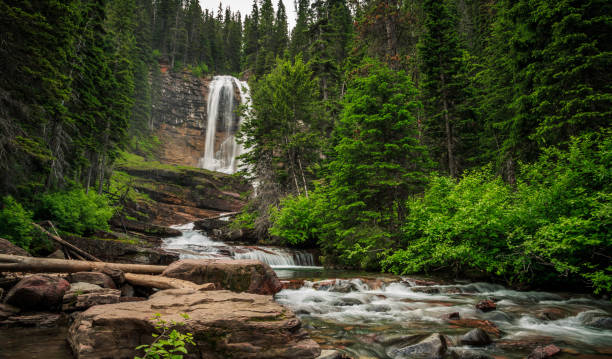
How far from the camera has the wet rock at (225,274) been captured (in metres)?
7.61

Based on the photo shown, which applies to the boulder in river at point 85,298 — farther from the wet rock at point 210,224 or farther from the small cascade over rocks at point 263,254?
the wet rock at point 210,224

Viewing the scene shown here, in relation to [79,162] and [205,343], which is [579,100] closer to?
[205,343]

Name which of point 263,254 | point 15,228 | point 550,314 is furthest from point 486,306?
point 15,228

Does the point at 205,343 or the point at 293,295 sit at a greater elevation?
the point at 205,343

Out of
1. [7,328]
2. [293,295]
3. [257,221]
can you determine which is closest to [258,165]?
[257,221]

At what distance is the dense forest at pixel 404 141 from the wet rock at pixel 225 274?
5.32 metres

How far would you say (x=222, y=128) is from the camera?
5428cm

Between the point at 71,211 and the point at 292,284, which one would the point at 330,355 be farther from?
the point at 71,211

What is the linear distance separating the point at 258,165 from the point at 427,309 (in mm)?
18419

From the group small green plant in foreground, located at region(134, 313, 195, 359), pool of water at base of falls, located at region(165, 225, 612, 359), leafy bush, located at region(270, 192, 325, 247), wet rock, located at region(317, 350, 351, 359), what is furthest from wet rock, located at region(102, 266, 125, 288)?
leafy bush, located at region(270, 192, 325, 247)

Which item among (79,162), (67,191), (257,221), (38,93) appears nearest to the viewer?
(38,93)

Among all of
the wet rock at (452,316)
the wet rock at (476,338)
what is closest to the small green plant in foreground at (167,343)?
the wet rock at (476,338)

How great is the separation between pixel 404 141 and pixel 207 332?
11.7 metres

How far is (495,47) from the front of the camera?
59.2ft
